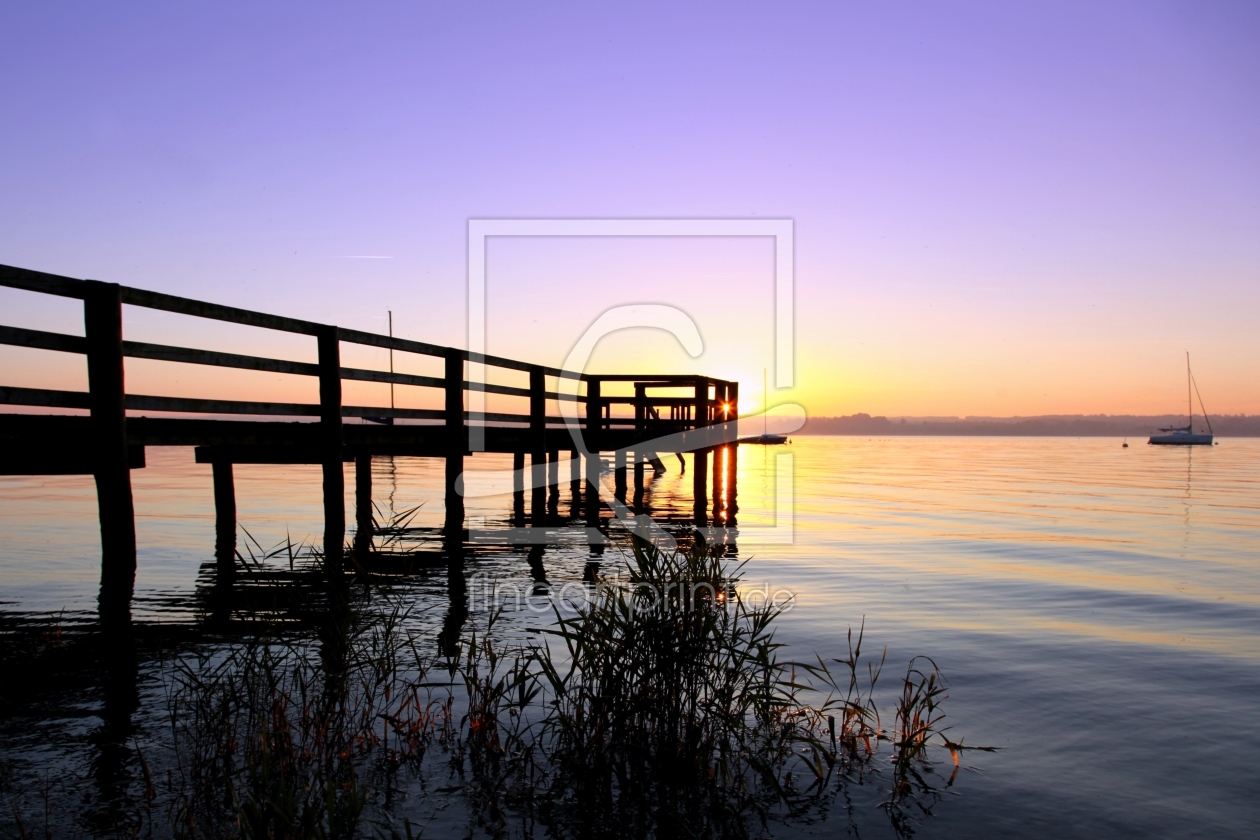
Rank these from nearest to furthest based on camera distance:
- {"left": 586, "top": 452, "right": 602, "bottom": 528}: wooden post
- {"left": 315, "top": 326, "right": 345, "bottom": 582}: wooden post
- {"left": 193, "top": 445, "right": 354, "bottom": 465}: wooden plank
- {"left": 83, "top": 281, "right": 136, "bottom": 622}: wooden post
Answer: {"left": 83, "top": 281, "right": 136, "bottom": 622}: wooden post
{"left": 315, "top": 326, "right": 345, "bottom": 582}: wooden post
{"left": 193, "top": 445, "right": 354, "bottom": 465}: wooden plank
{"left": 586, "top": 452, "right": 602, "bottom": 528}: wooden post

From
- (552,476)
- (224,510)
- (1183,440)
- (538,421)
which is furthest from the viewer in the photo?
(1183,440)

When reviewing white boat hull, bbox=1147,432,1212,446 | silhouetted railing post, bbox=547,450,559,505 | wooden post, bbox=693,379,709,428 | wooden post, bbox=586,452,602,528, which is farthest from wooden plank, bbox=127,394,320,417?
white boat hull, bbox=1147,432,1212,446

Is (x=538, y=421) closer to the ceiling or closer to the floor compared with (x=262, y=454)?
closer to the ceiling

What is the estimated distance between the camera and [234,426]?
9695 mm

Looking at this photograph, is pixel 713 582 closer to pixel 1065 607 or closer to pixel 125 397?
pixel 125 397

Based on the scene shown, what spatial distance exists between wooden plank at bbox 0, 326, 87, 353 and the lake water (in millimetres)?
2276

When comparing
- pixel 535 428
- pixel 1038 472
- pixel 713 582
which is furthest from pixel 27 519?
pixel 1038 472

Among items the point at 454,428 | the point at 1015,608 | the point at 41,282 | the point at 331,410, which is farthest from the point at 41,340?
the point at 1015,608

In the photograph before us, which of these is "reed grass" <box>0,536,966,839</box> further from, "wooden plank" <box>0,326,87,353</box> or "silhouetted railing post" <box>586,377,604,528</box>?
"silhouetted railing post" <box>586,377,604,528</box>

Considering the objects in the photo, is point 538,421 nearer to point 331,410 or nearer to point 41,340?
point 331,410

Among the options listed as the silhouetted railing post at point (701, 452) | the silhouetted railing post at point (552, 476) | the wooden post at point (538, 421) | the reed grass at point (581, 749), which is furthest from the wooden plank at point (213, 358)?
the silhouetted railing post at point (701, 452)

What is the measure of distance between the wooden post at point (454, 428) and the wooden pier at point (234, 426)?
0.8 inches

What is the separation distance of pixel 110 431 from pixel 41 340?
89 cm

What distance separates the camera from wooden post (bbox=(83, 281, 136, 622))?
24.5 feet
